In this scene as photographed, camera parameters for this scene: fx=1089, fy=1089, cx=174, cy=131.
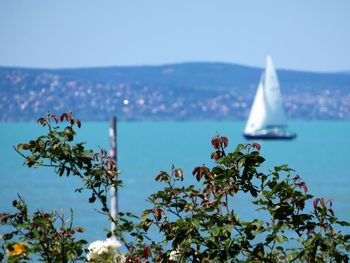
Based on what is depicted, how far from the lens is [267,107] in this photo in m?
72.8

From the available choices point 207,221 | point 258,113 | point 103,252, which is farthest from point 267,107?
point 103,252

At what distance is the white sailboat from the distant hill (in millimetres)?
18323

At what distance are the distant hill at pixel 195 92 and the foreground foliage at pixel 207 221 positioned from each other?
279 ft

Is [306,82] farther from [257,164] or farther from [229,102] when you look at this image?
[257,164]

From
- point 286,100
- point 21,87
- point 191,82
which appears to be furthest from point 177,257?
point 286,100

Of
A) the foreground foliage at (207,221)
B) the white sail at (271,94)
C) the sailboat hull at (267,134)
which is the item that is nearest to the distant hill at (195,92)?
the sailboat hull at (267,134)

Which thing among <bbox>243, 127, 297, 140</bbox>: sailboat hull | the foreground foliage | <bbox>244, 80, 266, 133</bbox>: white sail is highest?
the foreground foliage

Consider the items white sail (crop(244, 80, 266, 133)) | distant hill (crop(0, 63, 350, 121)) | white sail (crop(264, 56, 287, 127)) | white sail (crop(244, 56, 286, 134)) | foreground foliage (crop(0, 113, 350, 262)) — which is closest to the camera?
foreground foliage (crop(0, 113, 350, 262))

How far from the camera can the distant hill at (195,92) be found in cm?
9569

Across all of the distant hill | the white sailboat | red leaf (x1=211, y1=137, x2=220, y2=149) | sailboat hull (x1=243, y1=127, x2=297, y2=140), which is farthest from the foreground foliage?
the distant hill

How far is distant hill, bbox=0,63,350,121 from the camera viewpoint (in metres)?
95.7

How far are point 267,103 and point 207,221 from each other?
69522 millimetres

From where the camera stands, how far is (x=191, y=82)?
153 meters

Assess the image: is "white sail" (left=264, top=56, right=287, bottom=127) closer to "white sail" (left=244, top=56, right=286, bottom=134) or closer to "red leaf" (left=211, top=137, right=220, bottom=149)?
"white sail" (left=244, top=56, right=286, bottom=134)
